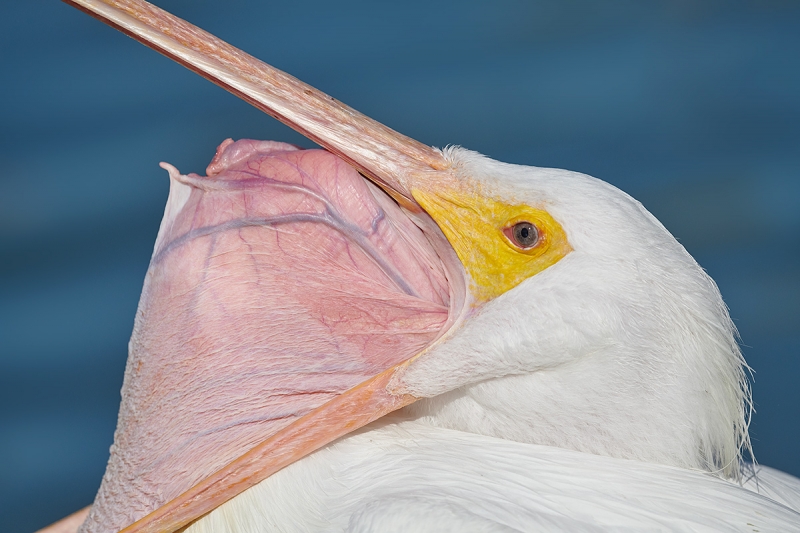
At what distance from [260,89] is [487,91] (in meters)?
2.55

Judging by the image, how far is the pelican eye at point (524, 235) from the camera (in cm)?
192

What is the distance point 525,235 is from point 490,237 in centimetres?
8

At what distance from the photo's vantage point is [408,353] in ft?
6.53

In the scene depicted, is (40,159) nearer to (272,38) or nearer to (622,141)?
(272,38)

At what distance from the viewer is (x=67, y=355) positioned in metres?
3.47

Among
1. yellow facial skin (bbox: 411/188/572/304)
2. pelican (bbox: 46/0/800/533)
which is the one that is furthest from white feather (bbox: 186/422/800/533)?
yellow facial skin (bbox: 411/188/572/304)

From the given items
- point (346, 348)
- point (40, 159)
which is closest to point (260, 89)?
point (346, 348)

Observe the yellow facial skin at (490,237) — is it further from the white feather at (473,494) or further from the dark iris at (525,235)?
the white feather at (473,494)

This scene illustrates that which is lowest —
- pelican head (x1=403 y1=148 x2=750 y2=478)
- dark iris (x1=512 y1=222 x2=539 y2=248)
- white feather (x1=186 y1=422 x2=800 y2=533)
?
white feather (x1=186 y1=422 x2=800 y2=533)

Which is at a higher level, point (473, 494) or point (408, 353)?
point (408, 353)

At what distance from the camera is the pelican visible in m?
1.87

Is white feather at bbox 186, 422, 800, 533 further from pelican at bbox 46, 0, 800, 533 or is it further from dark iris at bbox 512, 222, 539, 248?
dark iris at bbox 512, 222, 539, 248

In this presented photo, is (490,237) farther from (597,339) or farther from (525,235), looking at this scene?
(597,339)

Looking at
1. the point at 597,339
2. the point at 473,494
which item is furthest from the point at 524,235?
the point at 473,494
